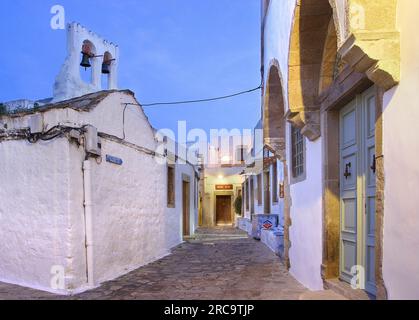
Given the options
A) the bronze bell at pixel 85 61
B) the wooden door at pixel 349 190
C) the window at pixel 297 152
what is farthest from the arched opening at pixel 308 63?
the bronze bell at pixel 85 61

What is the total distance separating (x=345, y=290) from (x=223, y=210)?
23.5 m

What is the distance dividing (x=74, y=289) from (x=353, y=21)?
4871 millimetres

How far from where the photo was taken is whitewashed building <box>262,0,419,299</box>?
2594mm

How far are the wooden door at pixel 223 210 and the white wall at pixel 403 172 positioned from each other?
2411 centimetres

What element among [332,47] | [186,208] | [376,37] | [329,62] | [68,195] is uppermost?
[332,47]

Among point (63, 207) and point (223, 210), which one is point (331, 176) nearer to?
point (63, 207)

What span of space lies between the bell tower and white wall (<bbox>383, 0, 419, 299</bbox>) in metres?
9.68

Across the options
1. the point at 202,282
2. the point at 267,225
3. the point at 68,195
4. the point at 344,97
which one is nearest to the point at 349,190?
the point at 344,97

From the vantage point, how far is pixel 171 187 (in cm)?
1130

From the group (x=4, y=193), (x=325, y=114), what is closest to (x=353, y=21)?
(x=325, y=114)

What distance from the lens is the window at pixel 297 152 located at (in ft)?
19.9
